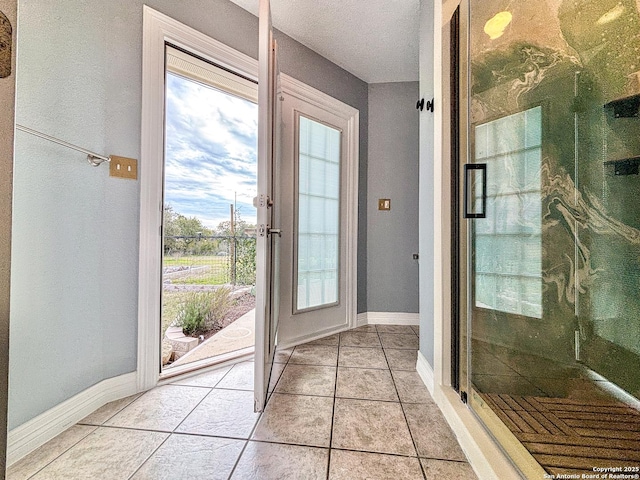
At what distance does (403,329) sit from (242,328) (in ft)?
5.11

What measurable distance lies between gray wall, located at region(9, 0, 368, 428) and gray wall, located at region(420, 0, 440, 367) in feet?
4.82

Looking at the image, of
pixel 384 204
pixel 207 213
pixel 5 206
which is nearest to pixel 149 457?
pixel 5 206

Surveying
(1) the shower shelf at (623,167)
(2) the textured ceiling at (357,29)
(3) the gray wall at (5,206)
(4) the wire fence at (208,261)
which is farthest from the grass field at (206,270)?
(1) the shower shelf at (623,167)

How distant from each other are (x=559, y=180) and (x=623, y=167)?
0.25 metres

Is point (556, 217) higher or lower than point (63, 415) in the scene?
higher

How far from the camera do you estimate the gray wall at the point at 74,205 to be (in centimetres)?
109

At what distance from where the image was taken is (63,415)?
1191mm

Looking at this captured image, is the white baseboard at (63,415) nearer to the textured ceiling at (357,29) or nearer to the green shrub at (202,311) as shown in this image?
the green shrub at (202,311)

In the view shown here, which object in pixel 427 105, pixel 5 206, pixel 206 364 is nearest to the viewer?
pixel 5 206

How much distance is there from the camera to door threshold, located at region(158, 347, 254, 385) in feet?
5.33

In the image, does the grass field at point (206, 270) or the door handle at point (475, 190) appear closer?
the door handle at point (475, 190)

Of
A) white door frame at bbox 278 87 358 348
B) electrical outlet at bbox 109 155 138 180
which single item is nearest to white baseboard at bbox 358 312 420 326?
white door frame at bbox 278 87 358 348

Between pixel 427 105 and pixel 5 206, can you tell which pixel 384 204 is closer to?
pixel 427 105

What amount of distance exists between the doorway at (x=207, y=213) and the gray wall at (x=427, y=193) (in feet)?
3.99
